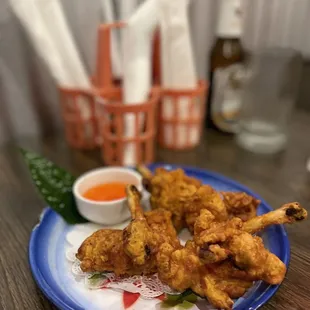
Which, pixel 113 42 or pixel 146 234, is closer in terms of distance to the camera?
pixel 146 234

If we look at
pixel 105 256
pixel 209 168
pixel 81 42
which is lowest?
pixel 209 168

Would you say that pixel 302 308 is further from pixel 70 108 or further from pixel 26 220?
pixel 70 108

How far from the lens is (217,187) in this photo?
0.81 m

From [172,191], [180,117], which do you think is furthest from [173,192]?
[180,117]

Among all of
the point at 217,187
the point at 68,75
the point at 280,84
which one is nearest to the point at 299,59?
the point at 280,84

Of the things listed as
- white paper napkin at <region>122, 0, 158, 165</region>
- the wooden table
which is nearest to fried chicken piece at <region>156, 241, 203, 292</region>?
the wooden table

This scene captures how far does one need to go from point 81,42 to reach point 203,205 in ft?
2.29

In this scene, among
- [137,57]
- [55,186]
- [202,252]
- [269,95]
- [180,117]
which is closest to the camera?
[202,252]

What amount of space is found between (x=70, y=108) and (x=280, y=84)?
24.4 inches

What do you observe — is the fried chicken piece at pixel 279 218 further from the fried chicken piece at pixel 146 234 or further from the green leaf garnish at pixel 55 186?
the green leaf garnish at pixel 55 186

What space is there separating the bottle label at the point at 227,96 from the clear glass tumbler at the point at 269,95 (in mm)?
26

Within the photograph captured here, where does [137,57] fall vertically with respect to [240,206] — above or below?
above

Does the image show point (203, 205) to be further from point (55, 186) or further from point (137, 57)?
point (137, 57)

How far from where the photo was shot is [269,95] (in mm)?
1174
